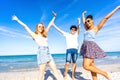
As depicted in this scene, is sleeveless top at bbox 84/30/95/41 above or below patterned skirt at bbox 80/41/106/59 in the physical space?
above

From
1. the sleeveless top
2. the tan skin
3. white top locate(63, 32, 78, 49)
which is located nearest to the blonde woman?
the tan skin

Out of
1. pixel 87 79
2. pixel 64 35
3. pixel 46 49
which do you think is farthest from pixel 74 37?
pixel 46 49

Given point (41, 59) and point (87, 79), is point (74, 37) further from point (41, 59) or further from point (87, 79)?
point (41, 59)

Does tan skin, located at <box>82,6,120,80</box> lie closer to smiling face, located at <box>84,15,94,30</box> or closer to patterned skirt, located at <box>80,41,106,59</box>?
smiling face, located at <box>84,15,94,30</box>

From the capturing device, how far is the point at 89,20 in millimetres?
7102

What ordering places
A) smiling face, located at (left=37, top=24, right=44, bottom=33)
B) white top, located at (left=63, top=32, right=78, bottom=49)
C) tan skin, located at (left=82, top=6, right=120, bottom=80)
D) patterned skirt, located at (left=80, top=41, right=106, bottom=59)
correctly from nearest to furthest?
1. tan skin, located at (left=82, top=6, right=120, bottom=80)
2. patterned skirt, located at (left=80, top=41, right=106, bottom=59)
3. smiling face, located at (left=37, top=24, right=44, bottom=33)
4. white top, located at (left=63, top=32, right=78, bottom=49)

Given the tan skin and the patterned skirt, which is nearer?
the tan skin

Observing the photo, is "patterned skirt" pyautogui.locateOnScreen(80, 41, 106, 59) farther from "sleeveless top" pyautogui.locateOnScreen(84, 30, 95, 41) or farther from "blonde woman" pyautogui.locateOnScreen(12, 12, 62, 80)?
"blonde woman" pyautogui.locateOnScreen(12, 12, 62, 80)

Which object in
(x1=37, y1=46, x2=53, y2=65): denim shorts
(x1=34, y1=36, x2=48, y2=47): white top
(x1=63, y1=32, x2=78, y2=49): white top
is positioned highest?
(x1=63, y1=32, x2=78, y2=49): white top

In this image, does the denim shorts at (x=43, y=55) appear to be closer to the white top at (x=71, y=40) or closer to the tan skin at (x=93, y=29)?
the tan skin at (x=93, y=29)

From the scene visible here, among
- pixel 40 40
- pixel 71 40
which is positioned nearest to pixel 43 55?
pixel 40 40

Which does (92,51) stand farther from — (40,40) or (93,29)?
(40,40)

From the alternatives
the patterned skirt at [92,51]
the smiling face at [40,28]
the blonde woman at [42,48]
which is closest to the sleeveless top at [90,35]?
the patterned skirt at [92,51]

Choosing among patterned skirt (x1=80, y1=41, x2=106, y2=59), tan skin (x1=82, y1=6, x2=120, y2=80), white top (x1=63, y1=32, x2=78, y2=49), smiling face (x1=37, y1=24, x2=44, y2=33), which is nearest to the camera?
tan skin (x1=82, y1=6, x2=120, y2=80)
